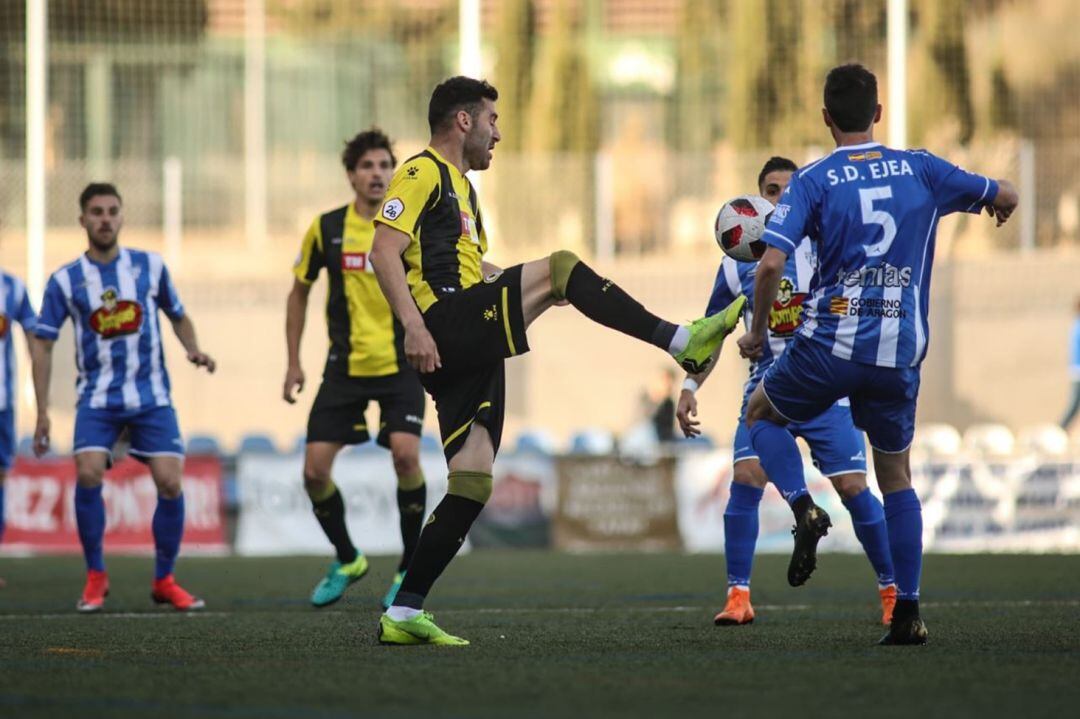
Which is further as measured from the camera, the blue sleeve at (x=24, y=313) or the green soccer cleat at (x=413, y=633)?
the blue sleeve at (x=24, y=313)

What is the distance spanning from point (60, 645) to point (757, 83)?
18898 mm

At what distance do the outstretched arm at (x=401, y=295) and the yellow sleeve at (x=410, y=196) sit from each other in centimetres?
4

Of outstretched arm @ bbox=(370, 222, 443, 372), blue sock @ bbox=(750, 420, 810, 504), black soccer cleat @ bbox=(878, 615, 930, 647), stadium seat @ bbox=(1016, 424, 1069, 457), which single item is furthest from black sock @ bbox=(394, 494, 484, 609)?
stadium seat @ bbox=(1016, 424, 1069, 457)

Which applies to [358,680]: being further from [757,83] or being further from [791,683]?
A: [757,83]

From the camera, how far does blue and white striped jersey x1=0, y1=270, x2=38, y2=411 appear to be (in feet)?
37.4

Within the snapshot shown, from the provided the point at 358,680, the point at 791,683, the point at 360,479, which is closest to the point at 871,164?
the point at 791,683

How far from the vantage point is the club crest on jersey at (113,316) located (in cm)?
951

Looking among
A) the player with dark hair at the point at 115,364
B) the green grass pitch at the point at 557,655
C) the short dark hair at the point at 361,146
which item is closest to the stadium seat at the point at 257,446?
the green grass pitch at the point at 557,655

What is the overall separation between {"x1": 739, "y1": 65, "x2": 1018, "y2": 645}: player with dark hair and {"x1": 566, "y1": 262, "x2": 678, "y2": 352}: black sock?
0.44 m

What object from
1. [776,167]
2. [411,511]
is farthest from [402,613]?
[776,167]

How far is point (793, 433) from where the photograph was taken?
8.03m

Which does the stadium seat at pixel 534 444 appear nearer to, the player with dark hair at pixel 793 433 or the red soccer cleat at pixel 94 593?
the red soccer cleat at pixel 94 593

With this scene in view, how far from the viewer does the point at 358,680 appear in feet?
17.6

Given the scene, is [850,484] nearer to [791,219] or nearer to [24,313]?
[791,219]
